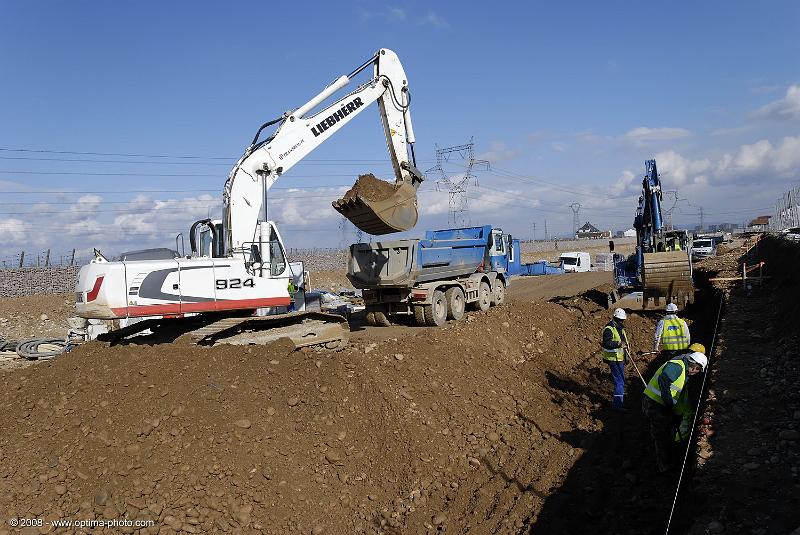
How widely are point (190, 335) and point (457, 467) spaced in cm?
457

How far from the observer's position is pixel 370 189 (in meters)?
11.0

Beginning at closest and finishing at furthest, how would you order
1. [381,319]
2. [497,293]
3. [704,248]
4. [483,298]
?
[381,319] → [483,298] → [497,293] → [704,248]

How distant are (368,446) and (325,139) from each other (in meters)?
6.37

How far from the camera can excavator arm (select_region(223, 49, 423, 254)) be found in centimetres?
1024

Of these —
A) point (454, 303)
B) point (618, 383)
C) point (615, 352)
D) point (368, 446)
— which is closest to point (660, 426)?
point (618, 383)

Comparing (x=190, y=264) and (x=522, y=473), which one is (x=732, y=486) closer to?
(x=522, y=473)

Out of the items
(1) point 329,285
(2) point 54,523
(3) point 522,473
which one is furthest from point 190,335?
(1) point 329,285

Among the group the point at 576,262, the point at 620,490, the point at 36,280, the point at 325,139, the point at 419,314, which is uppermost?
the point at 325,139

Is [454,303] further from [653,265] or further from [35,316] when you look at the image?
[35,316]

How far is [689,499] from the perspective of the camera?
5.50 metres

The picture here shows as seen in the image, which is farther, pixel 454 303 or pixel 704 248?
pixel 704 248

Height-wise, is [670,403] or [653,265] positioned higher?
[653,265]

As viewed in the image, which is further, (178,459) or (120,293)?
(120,293)

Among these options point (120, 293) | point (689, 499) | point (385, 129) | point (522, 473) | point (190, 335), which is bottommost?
point (522, 473)
